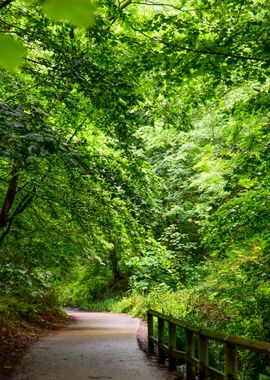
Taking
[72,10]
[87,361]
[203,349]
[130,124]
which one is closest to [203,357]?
[203,349]

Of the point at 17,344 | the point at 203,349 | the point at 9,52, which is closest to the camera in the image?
the point at 9,52

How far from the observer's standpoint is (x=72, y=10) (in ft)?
3.09

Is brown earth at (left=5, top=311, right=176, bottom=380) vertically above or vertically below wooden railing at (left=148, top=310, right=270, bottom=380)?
below

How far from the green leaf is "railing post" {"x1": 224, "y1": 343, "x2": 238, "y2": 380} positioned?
4176 mm

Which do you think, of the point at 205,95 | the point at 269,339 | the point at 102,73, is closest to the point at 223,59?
the point at 205,95

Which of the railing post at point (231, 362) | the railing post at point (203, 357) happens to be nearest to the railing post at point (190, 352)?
the railing post at point (203, 357)

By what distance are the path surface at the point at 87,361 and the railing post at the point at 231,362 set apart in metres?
2.45

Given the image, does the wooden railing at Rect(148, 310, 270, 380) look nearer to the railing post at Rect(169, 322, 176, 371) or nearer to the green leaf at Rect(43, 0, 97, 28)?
the railing post at Rect(169, 322, 176, 371)

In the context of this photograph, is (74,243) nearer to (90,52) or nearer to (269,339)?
(90,52)

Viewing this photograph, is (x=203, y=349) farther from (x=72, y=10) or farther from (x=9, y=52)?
(x=72, y=10)

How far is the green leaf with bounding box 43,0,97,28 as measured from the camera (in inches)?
36.5

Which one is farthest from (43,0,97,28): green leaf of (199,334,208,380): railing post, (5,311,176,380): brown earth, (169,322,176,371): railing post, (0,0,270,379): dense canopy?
(169,322,176,371): railing post

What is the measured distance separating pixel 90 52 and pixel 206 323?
662 centimetres

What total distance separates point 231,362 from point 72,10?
4.35 metres
